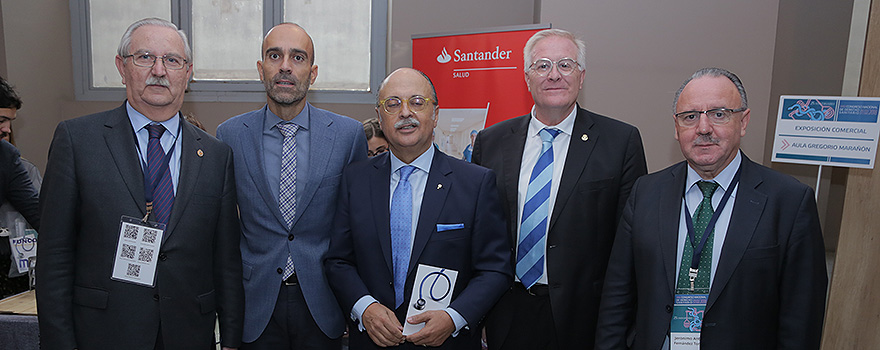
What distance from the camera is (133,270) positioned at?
1671 mm

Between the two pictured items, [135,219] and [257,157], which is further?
[257,157]

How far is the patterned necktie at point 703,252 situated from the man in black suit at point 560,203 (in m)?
0.39

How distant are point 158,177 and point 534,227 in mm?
1430

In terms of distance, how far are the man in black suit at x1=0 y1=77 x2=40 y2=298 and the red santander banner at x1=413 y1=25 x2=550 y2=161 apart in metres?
2.70

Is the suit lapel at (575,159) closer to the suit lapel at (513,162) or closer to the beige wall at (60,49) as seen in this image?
the suit lapel at (513,162)

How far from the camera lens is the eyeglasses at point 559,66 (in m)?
2.11

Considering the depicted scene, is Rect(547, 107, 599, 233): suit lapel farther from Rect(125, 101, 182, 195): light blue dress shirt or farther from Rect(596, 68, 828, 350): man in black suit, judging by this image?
Rect(125, 101, 182, 195): light blue dress shirt

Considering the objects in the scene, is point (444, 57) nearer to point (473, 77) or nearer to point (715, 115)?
point (473, 77)

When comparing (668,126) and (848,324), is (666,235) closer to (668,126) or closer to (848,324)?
(848,324)

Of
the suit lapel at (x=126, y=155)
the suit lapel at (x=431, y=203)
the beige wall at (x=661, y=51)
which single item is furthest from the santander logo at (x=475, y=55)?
the suit lapel at (x=126, y=155)

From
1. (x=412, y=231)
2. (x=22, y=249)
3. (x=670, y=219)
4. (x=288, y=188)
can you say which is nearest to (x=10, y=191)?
(x=22, y=249)

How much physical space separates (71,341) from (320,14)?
474cm

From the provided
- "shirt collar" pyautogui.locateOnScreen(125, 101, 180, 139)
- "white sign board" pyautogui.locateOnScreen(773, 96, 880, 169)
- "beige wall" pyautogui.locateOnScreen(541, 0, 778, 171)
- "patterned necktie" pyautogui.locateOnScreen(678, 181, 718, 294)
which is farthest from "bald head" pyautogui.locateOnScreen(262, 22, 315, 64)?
"beige wall" pyautogui.locateOnScreen(541, 0, 778, 171)

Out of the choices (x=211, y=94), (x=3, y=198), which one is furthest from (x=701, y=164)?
(x=211, y=94)
